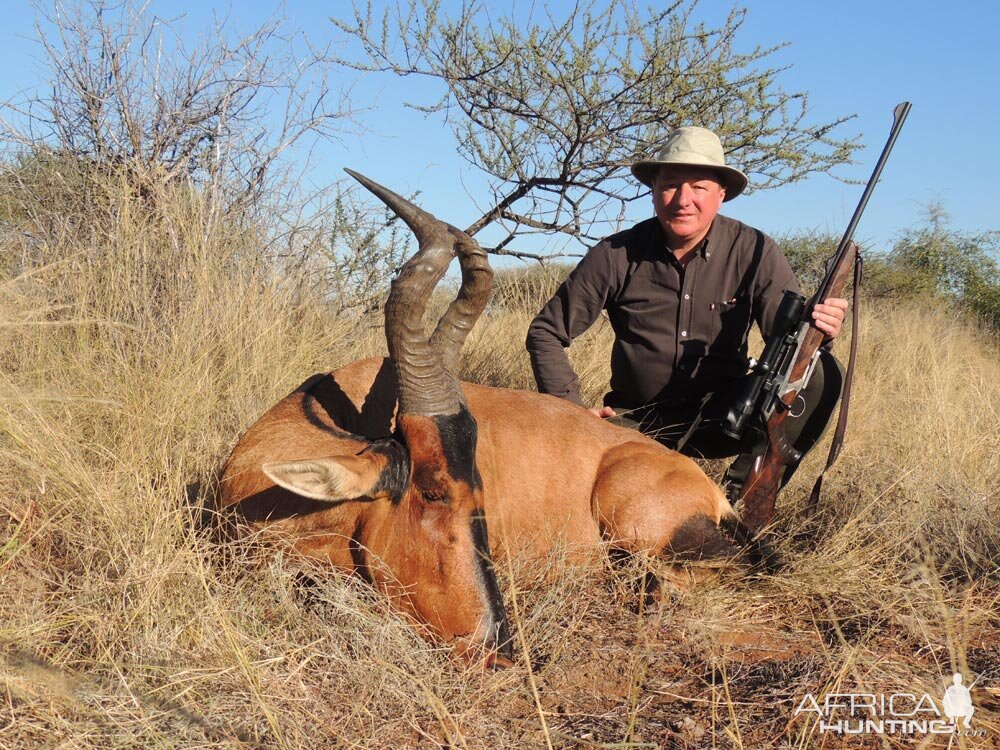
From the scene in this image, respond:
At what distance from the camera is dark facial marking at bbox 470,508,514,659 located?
324cm

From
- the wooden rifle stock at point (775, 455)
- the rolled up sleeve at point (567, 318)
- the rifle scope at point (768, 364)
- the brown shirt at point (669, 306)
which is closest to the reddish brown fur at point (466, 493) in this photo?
the wooden rifle stock at point (775, 455)

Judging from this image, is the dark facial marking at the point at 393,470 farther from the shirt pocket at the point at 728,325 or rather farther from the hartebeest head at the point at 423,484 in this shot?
the shirt pocket at the point at 728,325

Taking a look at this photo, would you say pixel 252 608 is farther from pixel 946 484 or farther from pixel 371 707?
pixel 946 484

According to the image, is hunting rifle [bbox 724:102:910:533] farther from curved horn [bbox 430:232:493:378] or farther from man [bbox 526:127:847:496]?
curved horn [bbox 430:232:493:378]

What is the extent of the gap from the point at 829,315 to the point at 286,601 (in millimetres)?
3423

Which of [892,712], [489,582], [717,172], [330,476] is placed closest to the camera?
[892,712]

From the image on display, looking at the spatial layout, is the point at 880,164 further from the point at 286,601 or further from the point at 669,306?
the point at 286,601

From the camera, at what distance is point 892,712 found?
2811 millimetres

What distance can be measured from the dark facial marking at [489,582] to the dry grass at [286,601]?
0.54ft

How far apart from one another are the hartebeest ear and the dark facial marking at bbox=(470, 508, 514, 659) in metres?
0.46

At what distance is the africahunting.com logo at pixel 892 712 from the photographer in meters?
2.72

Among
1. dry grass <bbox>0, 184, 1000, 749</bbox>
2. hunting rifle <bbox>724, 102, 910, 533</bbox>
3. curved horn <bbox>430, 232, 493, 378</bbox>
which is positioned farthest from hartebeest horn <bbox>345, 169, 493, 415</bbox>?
hunting rifle <bbox>724, 102, 910, 533</bbox>

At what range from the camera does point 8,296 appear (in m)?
5.48

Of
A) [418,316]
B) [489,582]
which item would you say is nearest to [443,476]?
[489,582]
